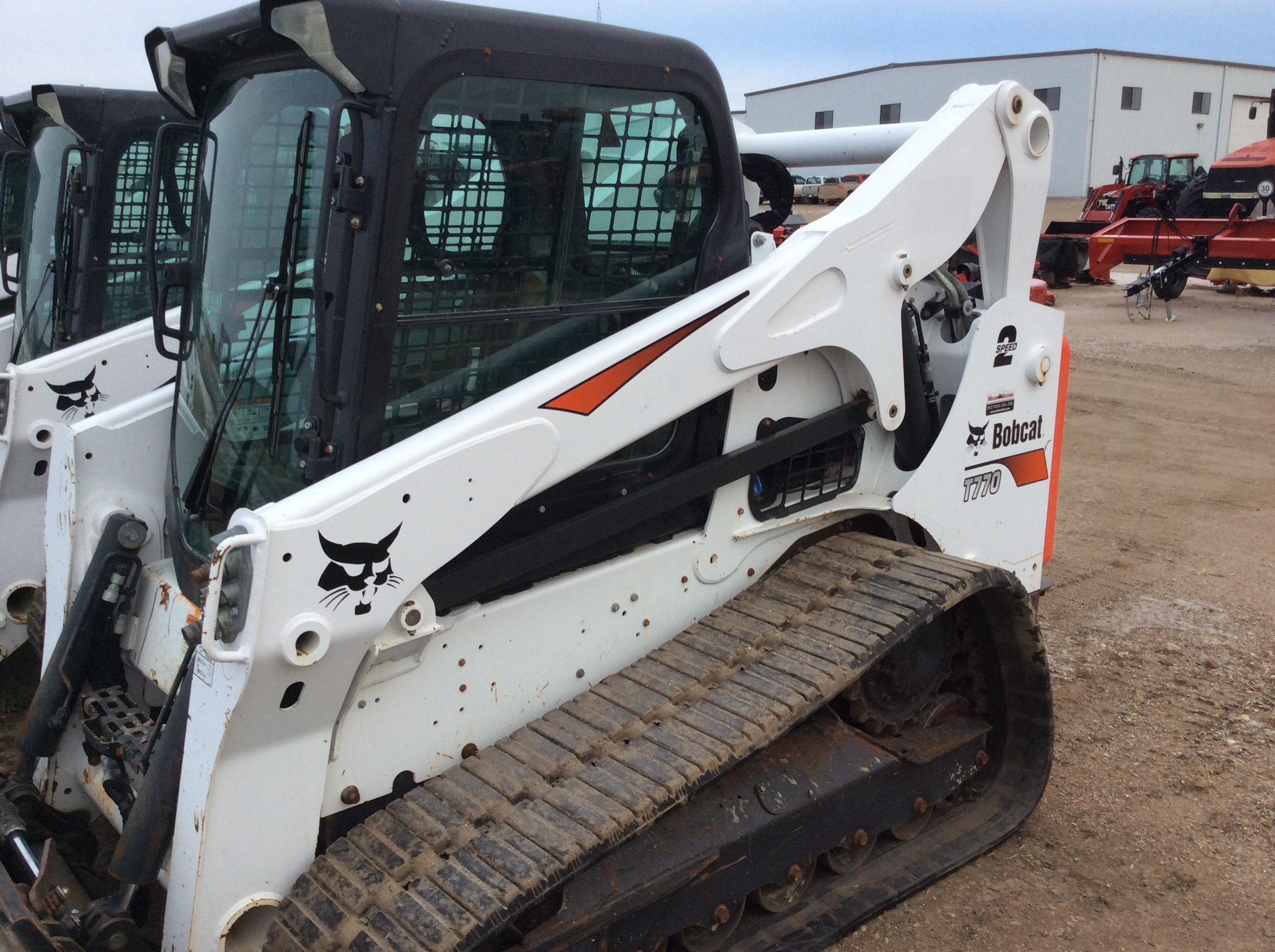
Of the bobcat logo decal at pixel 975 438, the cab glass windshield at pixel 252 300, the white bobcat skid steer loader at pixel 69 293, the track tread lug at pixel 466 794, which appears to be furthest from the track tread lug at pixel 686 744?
the white bobcat skid steer loader at pixel 69 293

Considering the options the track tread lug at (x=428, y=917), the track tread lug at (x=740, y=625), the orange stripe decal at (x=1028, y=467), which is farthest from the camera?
the orange stripe decal at (x=1028, y=467)

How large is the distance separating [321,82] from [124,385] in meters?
2.80

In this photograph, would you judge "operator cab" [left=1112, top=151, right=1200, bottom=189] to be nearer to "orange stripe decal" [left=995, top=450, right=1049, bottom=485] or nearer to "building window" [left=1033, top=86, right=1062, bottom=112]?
"building window" [left=1033, top=86, right=1062, bottom=112]

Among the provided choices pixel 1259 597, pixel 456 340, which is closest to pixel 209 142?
pixel 456 340

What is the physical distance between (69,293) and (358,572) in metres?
3.49

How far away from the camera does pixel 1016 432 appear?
4.10m

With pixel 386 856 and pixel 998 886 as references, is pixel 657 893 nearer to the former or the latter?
pixel 386 856

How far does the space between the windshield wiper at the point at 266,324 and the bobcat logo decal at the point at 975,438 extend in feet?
7.14

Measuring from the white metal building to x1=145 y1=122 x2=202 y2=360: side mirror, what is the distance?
110ft

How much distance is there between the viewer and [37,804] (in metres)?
3.39

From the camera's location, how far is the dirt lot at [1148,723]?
3.62 m

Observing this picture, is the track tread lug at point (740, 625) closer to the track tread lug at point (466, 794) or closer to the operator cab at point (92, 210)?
the track tread lug at point (466, 794)

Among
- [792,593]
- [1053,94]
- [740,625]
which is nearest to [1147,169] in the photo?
[1053,94]

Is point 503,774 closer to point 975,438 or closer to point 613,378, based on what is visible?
point 613,378
